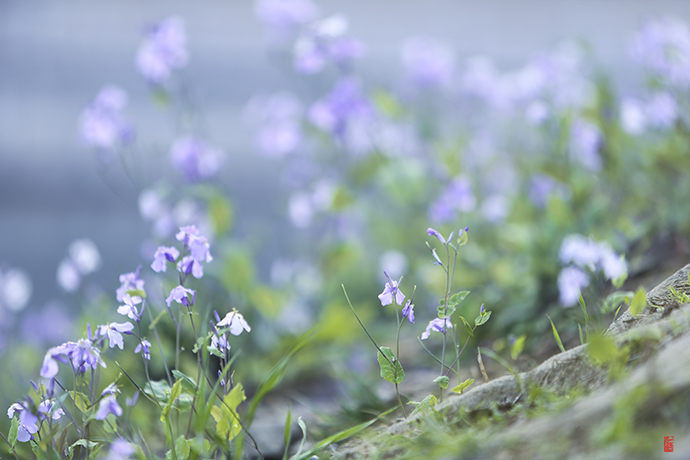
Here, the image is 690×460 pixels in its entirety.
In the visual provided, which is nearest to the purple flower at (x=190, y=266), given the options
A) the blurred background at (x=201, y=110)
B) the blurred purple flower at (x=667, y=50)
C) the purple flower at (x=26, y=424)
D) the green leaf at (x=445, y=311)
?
the purple flower at (x=26, y=424)

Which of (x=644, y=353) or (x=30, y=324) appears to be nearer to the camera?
(x=644, y=353)

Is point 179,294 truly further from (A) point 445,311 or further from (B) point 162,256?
(A) point 445,311

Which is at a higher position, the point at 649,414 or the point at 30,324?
the point at 649,414

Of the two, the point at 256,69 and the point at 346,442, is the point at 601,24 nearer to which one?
the point at 256,69

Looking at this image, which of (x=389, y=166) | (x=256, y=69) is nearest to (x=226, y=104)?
(x=256, y=69)

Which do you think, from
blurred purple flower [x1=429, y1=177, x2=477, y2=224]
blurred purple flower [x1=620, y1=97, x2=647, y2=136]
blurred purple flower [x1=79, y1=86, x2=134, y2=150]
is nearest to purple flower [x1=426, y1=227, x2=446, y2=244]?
blurred purple flower [x1=429, y1=177, x2=477, y2=224]

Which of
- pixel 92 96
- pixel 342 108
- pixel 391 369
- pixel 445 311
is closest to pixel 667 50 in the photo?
pixel 342 108

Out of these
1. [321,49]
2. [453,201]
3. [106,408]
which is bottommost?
[453,201]

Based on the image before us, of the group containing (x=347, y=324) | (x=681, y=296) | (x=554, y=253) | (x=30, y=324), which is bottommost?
(x=30, y=324)
